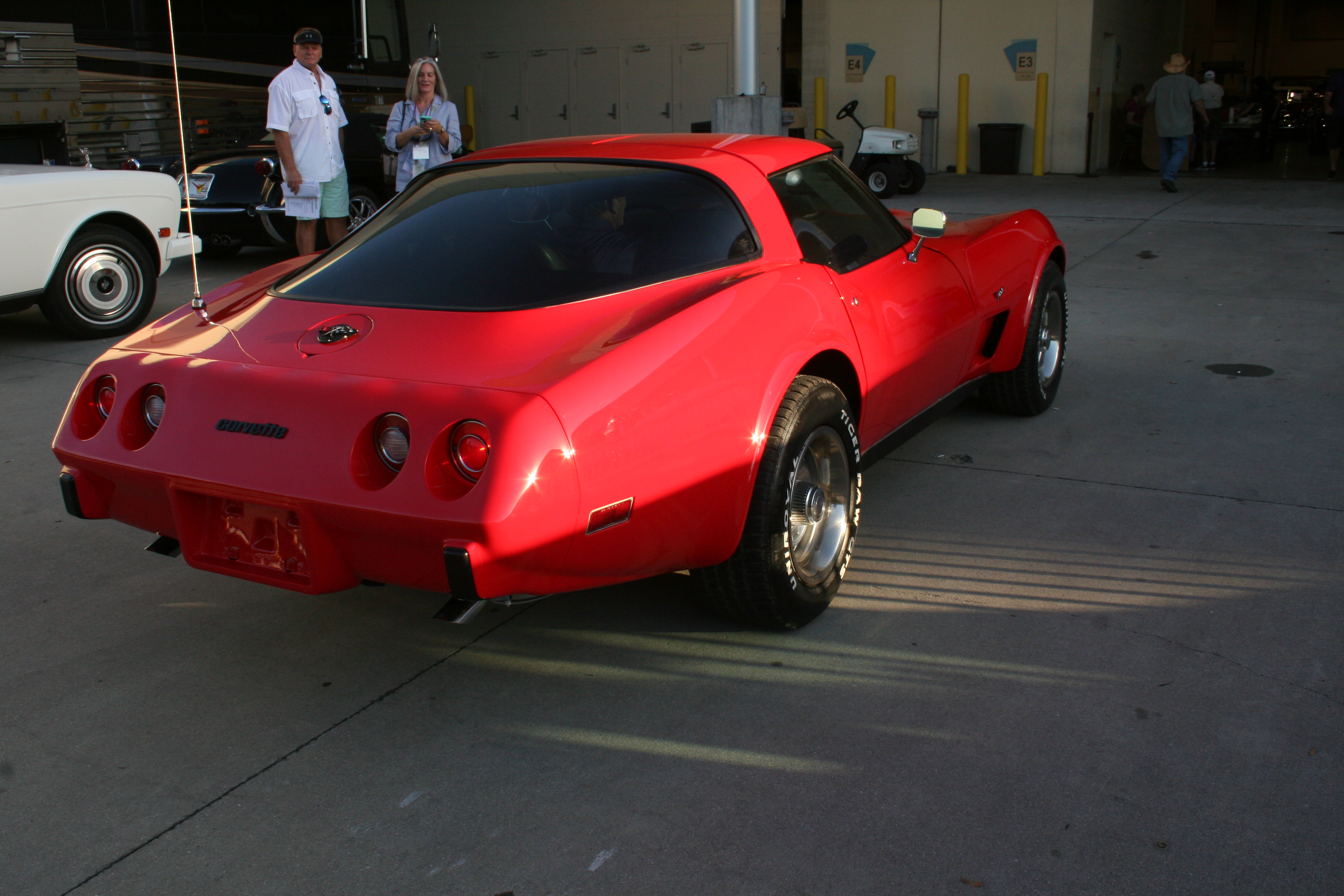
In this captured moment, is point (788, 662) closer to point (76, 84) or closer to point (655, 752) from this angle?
point (655, 752)

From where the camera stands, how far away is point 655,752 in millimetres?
2656

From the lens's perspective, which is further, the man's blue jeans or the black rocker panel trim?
the man's blue jeans

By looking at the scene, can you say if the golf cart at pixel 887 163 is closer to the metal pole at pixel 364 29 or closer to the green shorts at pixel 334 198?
the metal pole at pixel 364 29

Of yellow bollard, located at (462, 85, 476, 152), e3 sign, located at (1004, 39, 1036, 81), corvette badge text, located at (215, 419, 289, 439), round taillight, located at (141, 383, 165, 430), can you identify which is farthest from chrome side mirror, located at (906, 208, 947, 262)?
→ yellow bollard, located at (462, 85, 476, 152)

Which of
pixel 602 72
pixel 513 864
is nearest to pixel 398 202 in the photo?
pixel 513 864

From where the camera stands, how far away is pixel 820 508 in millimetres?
3312

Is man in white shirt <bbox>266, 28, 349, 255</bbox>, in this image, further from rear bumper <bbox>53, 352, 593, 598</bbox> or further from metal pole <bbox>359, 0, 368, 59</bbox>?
rear bumper <bbox>53, 352, 593, 598</bbox>

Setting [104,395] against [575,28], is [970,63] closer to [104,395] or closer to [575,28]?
[575,28]

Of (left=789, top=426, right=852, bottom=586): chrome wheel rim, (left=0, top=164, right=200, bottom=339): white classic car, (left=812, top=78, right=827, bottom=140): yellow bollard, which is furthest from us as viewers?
(left=812, top=78, right=827, bottom=140): yellow bollard

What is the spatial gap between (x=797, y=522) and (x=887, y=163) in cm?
1234

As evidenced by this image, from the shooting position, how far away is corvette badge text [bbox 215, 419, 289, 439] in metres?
2.63

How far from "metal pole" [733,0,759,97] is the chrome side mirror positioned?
5.28 meters

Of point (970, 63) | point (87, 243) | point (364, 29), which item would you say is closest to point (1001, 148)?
point (970, 63)

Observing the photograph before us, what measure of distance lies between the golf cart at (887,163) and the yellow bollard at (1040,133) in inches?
148
